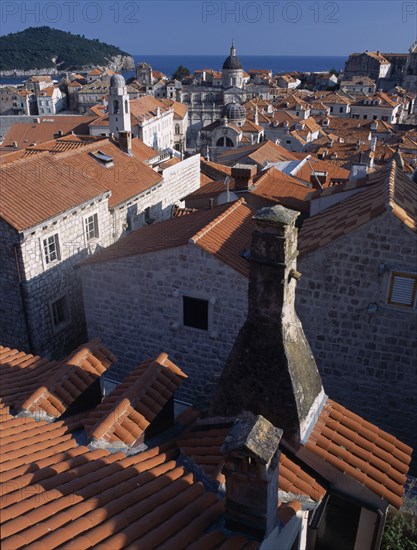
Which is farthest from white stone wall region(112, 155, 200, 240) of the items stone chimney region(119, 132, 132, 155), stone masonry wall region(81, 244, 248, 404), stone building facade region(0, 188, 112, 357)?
stone masonry wall region(81, 244, 248, 404)

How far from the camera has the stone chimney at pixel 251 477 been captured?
189 inches

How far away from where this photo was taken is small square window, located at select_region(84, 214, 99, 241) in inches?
693

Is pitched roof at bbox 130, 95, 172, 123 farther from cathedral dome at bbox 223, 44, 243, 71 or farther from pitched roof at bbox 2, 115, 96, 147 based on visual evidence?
cathedral dome at bbox 223, 44, 243, 71

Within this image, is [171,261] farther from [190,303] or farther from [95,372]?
[95,372]

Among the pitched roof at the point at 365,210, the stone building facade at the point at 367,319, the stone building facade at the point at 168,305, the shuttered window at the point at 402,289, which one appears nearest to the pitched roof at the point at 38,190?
the stone building facade at the point at 168,305

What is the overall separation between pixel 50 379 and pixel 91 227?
10.8m

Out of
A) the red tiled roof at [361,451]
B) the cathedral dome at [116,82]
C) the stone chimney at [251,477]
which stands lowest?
the red tiled roof at [361,451]

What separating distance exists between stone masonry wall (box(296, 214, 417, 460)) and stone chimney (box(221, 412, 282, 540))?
5973 millimetres

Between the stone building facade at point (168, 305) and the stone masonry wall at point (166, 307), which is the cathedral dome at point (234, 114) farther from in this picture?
the stone masonry wall at point (166, 307)

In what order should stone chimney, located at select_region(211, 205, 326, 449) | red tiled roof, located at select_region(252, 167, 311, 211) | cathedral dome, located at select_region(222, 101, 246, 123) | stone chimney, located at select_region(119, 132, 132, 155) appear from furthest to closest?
cathedral dome, located at select_region(222, 101, 246, 123) → stone chimney, located at select_region(119, 132, 132, 155) → red tiled roof, located at select_region(252, 167, 311, 211) → stone chimney, located at select_region(211, 205, 326, 449)

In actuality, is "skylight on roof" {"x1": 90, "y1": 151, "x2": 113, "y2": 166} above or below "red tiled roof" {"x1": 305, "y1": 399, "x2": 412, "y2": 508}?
above

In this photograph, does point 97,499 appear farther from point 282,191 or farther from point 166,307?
point 282,191

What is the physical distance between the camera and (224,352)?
12445 millimetres

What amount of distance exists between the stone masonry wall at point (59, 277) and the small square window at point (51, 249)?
0.32 ft
